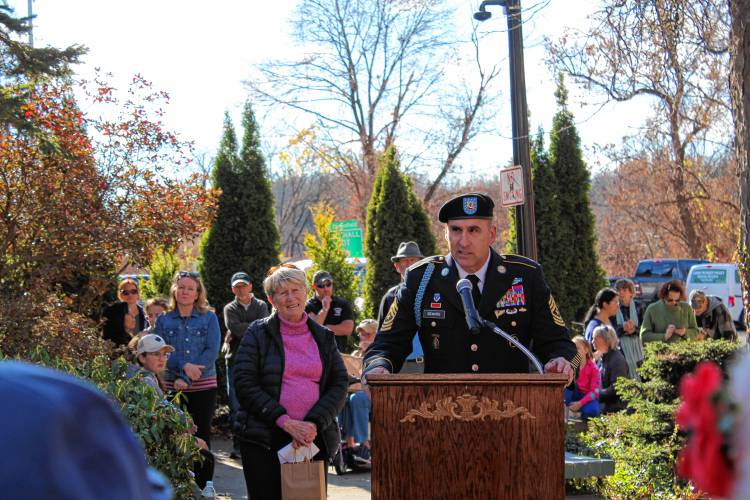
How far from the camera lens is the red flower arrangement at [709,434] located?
1.30 m

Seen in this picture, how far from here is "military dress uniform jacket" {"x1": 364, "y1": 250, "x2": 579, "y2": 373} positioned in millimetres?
4840

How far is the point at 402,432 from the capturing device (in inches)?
161

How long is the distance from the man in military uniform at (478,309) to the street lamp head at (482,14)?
242 inches

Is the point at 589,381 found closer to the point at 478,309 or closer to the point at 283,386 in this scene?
the point at 283,386

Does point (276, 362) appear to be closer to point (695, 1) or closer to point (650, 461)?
point (650, 461)

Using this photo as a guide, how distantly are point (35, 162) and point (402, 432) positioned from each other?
7.23 meters

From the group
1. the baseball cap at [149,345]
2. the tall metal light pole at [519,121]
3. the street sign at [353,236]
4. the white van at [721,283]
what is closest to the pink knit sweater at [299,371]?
the baseball cap at [149,345]

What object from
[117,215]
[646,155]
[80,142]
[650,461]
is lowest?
[650,461]

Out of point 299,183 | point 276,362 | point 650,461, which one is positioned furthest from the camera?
point 299,183

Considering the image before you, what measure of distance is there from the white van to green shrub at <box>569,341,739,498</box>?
783 inches

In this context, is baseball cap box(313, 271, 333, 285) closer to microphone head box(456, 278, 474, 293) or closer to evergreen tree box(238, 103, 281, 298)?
evergreen tree box(238, 103, 281, 298)

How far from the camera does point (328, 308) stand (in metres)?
11.7

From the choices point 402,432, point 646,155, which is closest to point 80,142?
point 402,432

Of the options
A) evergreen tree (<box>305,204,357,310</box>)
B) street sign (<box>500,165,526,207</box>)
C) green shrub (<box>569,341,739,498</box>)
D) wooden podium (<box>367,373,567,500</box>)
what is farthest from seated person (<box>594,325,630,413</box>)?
wooden podium (<box>367,373,567,500</box>)
